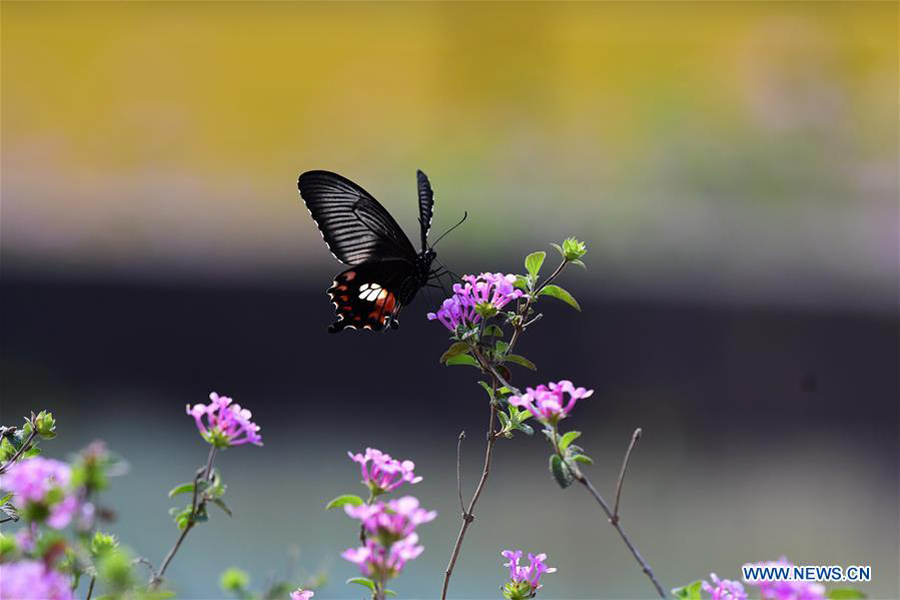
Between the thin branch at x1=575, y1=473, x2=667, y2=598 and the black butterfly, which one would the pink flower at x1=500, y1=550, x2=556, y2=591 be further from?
the black butterfly

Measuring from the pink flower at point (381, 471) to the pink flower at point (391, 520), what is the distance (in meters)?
0.06

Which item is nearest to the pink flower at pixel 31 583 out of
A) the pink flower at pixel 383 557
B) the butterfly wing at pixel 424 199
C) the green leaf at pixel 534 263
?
the pink flower at pixel 383 557

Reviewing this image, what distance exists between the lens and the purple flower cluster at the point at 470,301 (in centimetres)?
77

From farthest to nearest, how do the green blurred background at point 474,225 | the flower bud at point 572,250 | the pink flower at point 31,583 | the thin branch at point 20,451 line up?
the green blurred background at point 474,225, the flower bud at point 572,250, the thin branch at point 20,451, the pink flower at point 31,583

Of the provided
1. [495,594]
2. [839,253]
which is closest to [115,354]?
[495,594]

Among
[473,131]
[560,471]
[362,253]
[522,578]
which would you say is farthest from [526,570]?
[473,131]

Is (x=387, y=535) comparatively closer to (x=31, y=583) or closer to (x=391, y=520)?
(x=391, y=520)

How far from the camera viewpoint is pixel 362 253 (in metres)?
1.16

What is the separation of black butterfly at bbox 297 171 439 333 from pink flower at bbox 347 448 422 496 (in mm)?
443

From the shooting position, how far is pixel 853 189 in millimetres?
3727

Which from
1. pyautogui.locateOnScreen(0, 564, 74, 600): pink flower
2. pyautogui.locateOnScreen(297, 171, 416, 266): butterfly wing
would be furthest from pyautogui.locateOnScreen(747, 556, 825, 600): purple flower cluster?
pyautogui.locateOnScreen(297, 171, 416, 266): butterfly wing

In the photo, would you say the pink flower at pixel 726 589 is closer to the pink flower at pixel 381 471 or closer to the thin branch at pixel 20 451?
the pink flower at pixel 381 471

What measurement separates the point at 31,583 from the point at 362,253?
0.74 meters

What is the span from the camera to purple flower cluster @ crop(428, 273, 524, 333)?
2.53 feet
